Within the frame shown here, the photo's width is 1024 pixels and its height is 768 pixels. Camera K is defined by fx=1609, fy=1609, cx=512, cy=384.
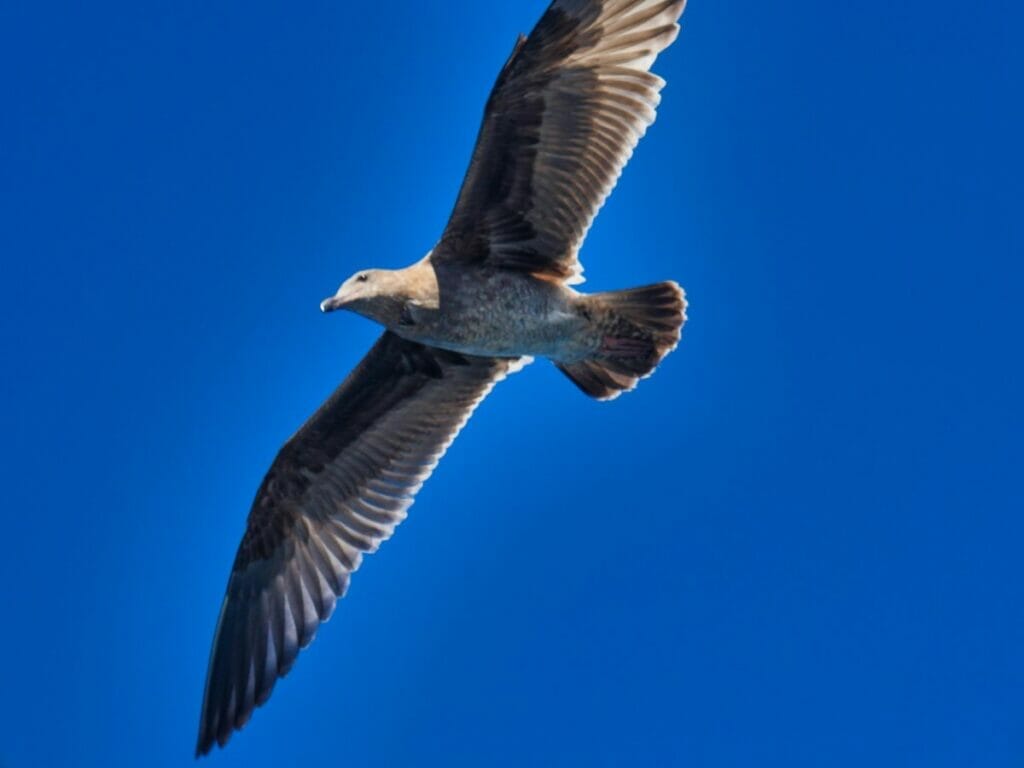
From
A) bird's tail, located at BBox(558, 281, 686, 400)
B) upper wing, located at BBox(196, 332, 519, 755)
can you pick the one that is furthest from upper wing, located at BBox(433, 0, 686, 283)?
upper wing, located at BBox(196, 332, 519, 755)

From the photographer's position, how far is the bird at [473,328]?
948 cm

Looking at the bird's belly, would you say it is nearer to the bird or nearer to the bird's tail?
the bird

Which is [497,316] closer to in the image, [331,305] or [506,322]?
[506,322]

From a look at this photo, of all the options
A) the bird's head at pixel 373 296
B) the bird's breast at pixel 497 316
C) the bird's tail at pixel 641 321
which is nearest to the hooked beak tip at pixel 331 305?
the bird's head at pixel 373 296

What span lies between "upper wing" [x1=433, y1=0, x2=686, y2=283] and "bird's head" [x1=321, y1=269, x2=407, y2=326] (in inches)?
16.4

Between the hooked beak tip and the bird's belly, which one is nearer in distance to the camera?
the hooked beak tip

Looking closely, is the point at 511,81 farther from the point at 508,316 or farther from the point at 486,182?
the point at 508,316

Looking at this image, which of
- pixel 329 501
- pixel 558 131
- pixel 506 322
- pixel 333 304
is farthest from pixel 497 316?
A: pixel 329 501

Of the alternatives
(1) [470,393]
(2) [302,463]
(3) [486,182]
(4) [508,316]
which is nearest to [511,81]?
(3) [486,182]

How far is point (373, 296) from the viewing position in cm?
946

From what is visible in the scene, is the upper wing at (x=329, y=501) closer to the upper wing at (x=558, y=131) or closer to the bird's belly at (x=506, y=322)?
the bird's belly at (x=506, y=322)

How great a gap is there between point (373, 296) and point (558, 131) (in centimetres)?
147

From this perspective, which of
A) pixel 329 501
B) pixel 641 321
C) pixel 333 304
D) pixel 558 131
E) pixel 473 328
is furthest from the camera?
pixel 329 501

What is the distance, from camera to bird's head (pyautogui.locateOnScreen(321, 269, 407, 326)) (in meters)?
9.44
